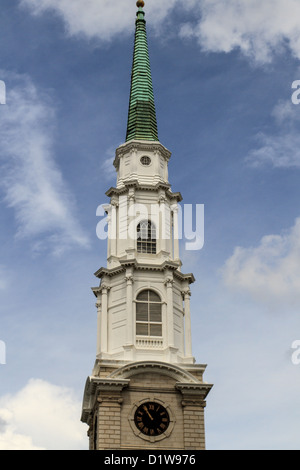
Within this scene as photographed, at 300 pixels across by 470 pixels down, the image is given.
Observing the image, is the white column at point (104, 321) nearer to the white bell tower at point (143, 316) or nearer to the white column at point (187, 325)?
the white bell tower at point (143, 316)

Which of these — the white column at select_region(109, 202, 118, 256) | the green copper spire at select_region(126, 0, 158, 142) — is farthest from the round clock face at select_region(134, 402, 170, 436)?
the green copper spire at select_region(126, 0, 158, 142)

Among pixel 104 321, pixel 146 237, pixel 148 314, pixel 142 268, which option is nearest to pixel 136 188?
pixel 146 237

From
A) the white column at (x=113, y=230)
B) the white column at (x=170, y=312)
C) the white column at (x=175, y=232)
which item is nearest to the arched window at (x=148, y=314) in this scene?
the white column at (x=170, y=312)

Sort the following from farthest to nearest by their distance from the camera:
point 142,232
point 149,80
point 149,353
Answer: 1. point 149,80
2. point 142,232
3. point 149,353

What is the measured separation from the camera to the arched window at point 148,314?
5434 cm

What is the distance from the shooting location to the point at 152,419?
49.8 meters

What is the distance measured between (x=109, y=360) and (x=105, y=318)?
4.55 meters

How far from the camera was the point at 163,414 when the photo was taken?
1971 inches

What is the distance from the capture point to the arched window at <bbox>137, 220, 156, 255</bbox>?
58312 mm

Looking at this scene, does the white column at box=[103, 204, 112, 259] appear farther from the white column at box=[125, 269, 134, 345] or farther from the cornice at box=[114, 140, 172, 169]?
the cornice at box=[114, 140, 172, 169]

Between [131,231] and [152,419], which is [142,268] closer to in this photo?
[131,231]

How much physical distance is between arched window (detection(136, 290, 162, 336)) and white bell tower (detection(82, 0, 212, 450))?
8cm
